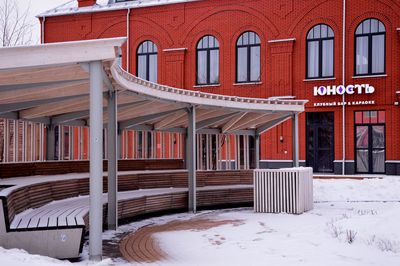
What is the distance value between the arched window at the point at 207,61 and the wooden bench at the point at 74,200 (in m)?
12.2

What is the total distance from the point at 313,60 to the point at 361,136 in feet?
13.6

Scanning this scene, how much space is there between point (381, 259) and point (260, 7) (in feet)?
65.7

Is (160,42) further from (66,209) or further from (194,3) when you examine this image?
(66,209)

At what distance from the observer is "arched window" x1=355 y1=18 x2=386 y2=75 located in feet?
79.6

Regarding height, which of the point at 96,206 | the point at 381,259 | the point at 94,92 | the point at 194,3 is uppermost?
the point at 194,3

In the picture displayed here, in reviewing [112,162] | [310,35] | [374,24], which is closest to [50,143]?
[112,162]

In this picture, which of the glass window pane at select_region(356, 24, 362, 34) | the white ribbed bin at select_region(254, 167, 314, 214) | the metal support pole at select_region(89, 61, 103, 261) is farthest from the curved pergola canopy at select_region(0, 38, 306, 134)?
the glass window pane at select_region(356, 24, 362, 34)

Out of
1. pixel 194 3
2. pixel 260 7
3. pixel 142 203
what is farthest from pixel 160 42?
pixel 142 203

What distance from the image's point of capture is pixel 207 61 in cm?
2752

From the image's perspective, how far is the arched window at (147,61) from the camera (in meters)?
28.7

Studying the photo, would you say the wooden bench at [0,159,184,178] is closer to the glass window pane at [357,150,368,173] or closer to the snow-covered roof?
the glass window pane at [357,150,368,173]

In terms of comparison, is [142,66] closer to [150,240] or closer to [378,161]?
[378,161]

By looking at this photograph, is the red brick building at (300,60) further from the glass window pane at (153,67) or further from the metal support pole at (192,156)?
the metal support pole at (192,156)

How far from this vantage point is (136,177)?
13.9 metres
